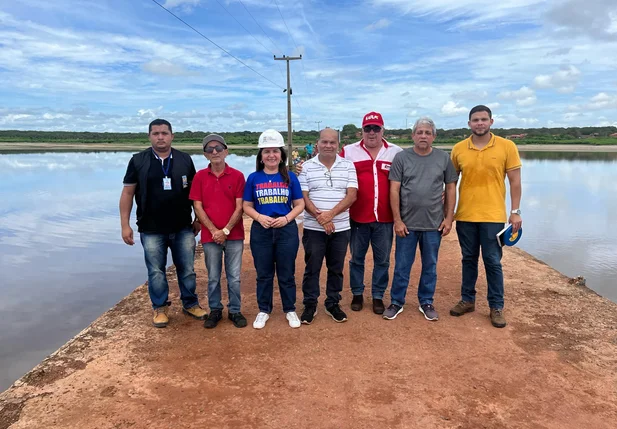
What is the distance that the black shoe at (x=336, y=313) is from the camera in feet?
14.2

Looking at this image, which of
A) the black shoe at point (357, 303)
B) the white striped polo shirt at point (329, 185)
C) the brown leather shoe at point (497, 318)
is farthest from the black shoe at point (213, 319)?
the brown leather shoe at point (497, 318)

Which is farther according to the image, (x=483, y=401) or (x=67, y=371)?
(x=67, y=371)

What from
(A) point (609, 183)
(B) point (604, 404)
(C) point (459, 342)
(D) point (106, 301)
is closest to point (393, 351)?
(C) point (459, 342)

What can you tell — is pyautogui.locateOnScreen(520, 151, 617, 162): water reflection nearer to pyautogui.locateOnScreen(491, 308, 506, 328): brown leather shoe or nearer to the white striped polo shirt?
pyautogui.locateOnScreen(491, 308, 506, 328): brown leather shoe

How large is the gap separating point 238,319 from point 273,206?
1217 mm

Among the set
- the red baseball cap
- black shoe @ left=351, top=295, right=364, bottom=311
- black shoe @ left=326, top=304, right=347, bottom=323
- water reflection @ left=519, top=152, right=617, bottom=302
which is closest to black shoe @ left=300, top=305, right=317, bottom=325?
black shoe @ left=326, top=304, right=347, bottom=323

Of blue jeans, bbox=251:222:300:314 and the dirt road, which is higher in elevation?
blue jeans, bbox=251:222:300:314

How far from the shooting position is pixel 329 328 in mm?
4230

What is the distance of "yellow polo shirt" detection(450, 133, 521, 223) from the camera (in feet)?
13.4

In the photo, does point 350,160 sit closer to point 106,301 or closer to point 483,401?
point 483,401

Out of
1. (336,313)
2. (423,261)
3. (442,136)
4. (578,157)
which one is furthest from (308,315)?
(442,136)

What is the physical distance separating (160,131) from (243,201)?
1014 millimetres

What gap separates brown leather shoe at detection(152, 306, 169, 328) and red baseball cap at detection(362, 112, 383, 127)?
9.12ft

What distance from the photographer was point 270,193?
3.99 metres
